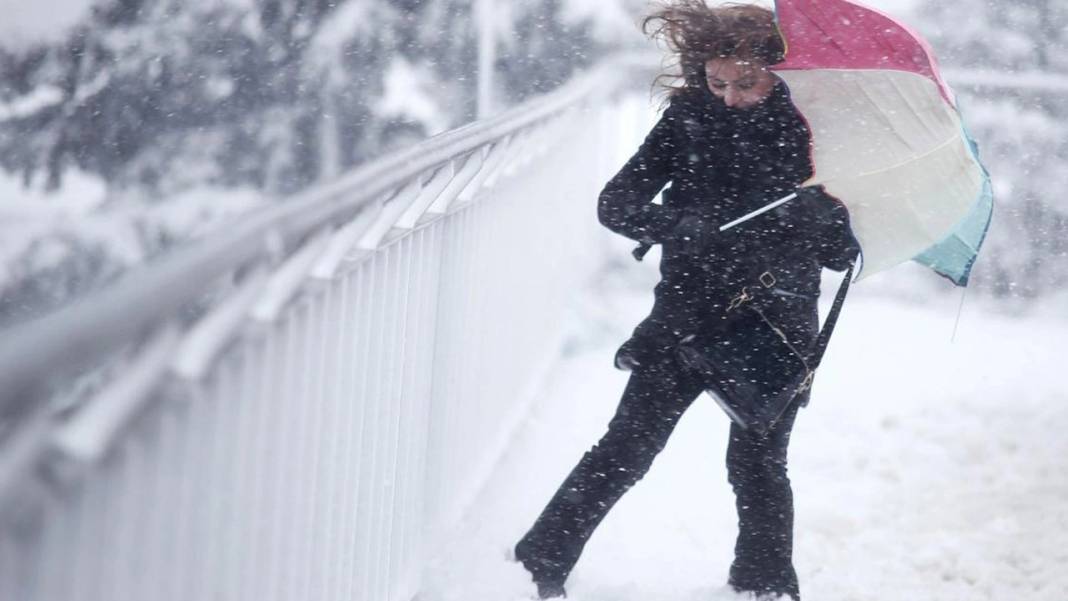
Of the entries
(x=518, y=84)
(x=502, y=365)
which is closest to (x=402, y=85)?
(x=518, y=84)

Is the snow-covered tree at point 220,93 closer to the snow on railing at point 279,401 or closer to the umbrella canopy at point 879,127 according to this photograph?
the snow on railing at point 279,401

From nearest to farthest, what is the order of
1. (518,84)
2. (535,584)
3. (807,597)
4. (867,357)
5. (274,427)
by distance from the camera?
(274,427) → (535,584) → (807,597) → (867,357) → (518,84)

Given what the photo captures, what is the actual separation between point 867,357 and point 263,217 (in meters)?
5.04

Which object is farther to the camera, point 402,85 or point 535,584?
point 402,85

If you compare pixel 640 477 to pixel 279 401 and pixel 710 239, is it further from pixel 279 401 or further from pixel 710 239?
pixel 279 401

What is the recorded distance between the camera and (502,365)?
3975 millimetres

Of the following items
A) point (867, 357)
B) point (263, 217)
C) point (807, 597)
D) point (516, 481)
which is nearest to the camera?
point (263, 217)

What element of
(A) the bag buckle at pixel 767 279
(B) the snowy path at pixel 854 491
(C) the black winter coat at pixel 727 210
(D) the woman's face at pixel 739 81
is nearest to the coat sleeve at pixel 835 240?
(C) the black winter coat at pixel 727 210

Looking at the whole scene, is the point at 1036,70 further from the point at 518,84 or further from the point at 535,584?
the point at 535,584

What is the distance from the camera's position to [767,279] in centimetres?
262

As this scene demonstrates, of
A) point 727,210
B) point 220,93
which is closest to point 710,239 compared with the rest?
point 727,210

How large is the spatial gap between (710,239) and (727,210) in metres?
0.11

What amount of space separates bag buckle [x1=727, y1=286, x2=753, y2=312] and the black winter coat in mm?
17

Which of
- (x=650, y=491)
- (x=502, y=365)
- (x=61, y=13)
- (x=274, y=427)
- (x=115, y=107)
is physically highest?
(x=274, y=427)
